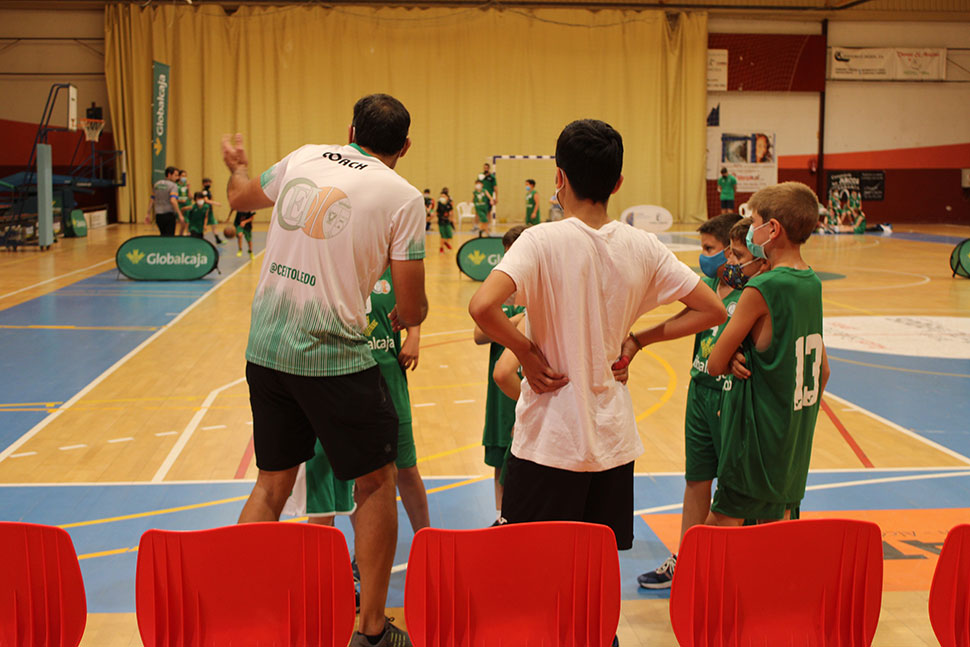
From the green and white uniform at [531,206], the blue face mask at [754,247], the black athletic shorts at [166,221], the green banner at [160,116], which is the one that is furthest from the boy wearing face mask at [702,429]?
the green banner at [160,116]

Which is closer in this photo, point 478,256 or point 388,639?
point 388,639

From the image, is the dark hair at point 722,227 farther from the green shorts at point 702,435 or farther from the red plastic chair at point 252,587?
the red plastic chair at point 252,587

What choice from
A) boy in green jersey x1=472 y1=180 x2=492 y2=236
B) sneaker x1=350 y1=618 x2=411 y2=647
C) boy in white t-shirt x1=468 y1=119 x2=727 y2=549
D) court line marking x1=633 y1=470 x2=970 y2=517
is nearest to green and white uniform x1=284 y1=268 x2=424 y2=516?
sneaker x1=350 y1=618 x2=411 y2=647

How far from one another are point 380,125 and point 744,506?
1920mm

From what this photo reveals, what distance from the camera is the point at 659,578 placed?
3.91 meters

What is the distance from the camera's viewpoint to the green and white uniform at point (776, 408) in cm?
315

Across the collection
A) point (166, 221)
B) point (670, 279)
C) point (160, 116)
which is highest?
point (160, 116)

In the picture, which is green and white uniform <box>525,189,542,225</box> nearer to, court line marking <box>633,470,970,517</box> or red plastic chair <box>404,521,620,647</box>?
court line marking <box>633,470,970,517</box>

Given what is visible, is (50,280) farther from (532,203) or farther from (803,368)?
(803,368)

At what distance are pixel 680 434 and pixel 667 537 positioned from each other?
2126 mm

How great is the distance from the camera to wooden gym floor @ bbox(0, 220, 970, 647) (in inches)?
171

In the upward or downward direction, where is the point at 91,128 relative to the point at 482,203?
A: upward

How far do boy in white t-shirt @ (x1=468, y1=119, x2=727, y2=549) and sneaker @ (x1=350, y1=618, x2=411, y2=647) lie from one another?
2.23 ft

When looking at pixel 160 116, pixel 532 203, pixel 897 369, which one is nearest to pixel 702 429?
pixel 897 369
